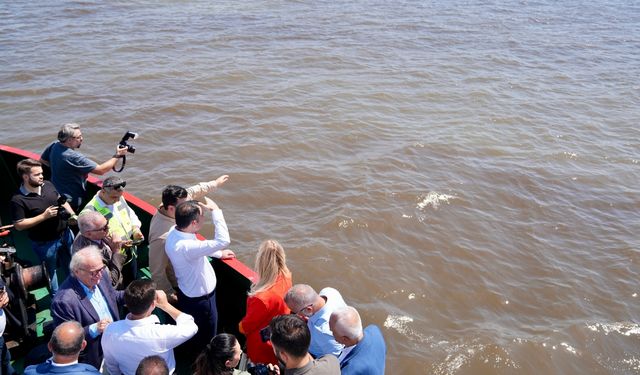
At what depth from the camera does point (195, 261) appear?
4.54m

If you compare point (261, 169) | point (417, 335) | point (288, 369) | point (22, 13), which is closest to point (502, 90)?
point (261, 169)

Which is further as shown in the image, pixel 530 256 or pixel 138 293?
pixel 530 256

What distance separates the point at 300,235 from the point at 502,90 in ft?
29.7

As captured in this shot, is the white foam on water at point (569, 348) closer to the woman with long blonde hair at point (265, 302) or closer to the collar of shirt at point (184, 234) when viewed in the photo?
the woman with long blonde hair at point (265, 302)

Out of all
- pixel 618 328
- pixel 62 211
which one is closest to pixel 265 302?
pixel 62 211

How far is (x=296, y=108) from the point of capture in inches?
546

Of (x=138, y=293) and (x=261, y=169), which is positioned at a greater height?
(x=138, y=293)

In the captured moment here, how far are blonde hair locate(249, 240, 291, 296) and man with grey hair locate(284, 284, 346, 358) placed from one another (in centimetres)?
23

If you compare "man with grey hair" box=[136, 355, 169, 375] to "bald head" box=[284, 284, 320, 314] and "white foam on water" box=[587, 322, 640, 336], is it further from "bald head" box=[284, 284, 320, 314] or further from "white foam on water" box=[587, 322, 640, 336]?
"white foam on water" box=[587, 322, 640, 336]

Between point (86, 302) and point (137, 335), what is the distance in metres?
0.65

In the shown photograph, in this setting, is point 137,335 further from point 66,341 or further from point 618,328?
point 618,328

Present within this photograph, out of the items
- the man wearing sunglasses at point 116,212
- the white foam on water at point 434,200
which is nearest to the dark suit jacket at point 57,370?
the man wearing sunglasses at point 116,212

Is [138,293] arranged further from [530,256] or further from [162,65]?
[162,65]

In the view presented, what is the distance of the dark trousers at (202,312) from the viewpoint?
467 cm
